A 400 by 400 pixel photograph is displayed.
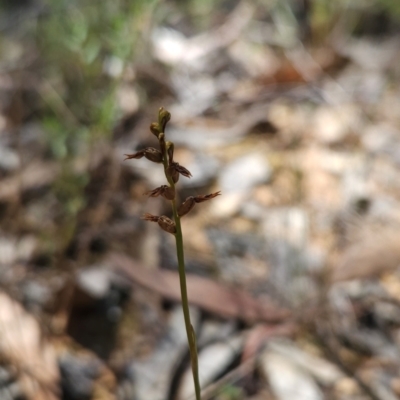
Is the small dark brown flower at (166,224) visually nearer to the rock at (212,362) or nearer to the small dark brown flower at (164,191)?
the small dark brown flower at (164,191)

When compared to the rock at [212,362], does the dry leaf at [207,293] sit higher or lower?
higher

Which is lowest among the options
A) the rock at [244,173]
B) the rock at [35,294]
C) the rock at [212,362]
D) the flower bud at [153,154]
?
the flower bud at [153,154]

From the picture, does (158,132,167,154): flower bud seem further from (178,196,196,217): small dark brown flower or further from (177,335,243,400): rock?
(177,335,243,400): rock

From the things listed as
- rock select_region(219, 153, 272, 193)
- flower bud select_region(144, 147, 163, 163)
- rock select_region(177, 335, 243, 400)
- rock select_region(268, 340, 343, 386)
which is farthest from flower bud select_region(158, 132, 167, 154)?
rock select_region(219, 153, 272, 193)

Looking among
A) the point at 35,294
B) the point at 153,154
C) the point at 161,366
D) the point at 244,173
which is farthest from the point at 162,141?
the point at 244,173

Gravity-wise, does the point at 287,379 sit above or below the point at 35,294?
below

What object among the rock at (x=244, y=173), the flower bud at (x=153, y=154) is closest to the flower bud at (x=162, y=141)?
the flower bud at (x=153, y=154)

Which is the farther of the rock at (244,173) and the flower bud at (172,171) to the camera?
the rock at (244,173)

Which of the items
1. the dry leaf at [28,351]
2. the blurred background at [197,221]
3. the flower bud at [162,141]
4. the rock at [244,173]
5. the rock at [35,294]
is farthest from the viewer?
the rock at [244,173]

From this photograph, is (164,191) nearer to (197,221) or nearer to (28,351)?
(28,351)

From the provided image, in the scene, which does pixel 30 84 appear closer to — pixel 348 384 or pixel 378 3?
pixel 348 384
